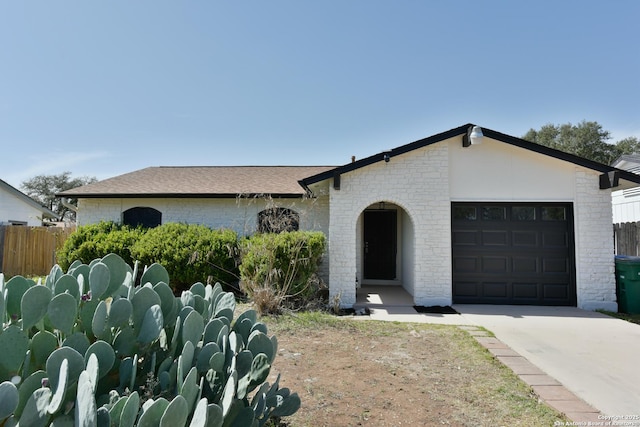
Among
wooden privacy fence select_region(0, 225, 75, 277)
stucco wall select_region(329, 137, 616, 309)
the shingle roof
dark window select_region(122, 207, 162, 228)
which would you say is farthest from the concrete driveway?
wooden privacy fence select_region(0, 225, 75, 277)

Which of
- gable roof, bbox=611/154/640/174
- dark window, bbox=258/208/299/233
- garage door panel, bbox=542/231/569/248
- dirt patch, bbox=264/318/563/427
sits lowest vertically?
dirt patch, bbox=264/318/563/427

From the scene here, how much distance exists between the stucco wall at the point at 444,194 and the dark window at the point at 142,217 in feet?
21.7

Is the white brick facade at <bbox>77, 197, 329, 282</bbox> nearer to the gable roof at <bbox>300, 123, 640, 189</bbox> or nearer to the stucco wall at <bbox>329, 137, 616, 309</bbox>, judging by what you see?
the stucco wall at <bbox>329, 137, 616, 309</bbox>

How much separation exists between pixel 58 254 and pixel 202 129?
20.6ft

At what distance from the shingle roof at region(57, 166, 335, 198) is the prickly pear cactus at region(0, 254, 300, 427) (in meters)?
8.16

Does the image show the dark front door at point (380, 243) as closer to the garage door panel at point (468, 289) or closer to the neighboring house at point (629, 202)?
the garage door panel at point (468, 289)

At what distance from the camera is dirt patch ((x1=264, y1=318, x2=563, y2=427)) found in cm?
338

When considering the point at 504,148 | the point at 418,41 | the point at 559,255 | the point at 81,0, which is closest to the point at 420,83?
the point at 418,41

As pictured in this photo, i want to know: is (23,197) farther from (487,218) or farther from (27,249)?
(487,218)

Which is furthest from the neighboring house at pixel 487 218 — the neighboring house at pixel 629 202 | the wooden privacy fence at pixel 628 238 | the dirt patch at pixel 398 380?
the neighboring house at pixel 629 202

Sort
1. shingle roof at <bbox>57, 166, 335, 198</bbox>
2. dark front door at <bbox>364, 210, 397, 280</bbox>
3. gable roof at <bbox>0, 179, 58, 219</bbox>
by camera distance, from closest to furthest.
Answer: shingle roof at <bbox>57, 166, 335, 198</bbox> < dark front door at <bbox>364, 210, 397, 280</bbox> < gable roof at <bbox>0, 179, 58, 219</bbox>

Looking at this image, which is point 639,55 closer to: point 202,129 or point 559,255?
point 559,255

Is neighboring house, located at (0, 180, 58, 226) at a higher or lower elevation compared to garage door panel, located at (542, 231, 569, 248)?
higher

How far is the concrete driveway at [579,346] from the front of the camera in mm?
3959
